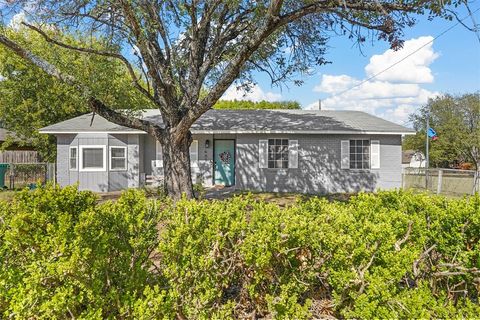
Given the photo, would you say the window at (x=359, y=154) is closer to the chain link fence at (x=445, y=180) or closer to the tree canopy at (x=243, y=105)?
the chain link fence at (x=445, y=180)

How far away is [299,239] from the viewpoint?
2.64m

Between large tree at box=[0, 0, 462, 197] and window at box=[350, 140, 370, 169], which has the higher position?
large tree at box=[0, 0, 462, 197]

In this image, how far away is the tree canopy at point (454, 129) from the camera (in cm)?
2742

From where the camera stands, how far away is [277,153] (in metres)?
14.1

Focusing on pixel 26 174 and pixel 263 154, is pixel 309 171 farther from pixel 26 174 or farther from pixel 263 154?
pixel 26 174

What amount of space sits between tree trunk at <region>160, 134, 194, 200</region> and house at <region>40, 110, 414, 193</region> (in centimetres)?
534

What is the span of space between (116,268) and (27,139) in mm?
20273

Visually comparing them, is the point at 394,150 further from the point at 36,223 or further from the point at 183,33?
the point at 36,223

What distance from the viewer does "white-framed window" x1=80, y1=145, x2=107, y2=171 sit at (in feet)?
47.2

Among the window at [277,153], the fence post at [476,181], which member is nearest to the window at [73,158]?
the window at [277,153]

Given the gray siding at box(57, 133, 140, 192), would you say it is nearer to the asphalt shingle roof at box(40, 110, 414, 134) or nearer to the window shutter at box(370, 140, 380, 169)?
the asphalt shingle roof at box(40, 110, 414, 134)

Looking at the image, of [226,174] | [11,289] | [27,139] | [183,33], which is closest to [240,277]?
[11,289]

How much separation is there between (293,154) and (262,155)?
4.55ft

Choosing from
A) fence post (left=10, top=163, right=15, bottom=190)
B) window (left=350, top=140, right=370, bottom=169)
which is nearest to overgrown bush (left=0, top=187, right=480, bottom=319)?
window (left=350, top=140, right=370, bottom=169)
